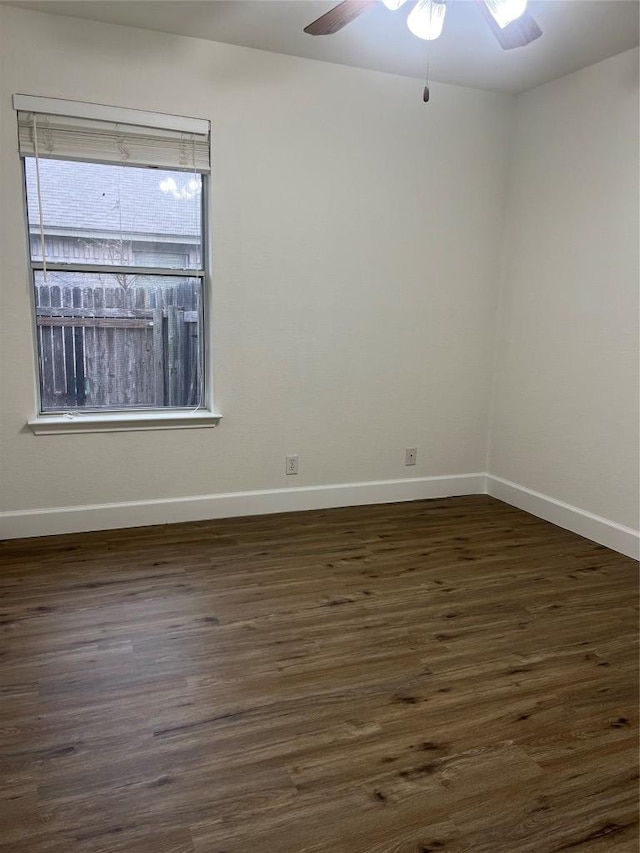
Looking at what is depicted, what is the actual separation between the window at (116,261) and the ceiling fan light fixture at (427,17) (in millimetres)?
1369

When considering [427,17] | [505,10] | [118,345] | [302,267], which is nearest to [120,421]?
[118,345]

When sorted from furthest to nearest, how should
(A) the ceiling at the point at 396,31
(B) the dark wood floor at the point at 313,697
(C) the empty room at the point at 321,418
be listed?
(A) the ceiling at the point at 396,31 < (C) the empty room at the point at 321,418 < (B) the dark wood floor at the point at 313,697

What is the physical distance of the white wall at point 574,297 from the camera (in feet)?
10.5

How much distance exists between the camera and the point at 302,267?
3.54 m

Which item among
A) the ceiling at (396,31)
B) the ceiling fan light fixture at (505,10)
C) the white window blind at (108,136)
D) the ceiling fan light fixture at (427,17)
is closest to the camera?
the ceiling fan light fixture at (505,10)

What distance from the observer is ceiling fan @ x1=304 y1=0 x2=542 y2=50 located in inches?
83.3

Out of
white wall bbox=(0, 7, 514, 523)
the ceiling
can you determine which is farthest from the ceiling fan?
white wall bbox=(0, 7, 514, 523)

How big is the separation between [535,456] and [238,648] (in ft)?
7.93

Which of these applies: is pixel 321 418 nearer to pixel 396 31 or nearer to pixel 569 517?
pixel 569 517

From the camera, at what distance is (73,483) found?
130 inches

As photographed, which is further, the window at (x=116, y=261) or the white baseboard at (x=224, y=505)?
the white baseboard at (x=224, y=505)

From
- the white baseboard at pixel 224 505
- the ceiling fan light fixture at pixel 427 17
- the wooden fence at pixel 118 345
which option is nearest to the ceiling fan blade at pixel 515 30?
the ceiling fan light fixture at pixel 427 17

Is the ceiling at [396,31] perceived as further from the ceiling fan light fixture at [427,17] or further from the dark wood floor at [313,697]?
the dark wood floor at [313,697]

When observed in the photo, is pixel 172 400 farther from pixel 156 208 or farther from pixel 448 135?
pixel 448 135
